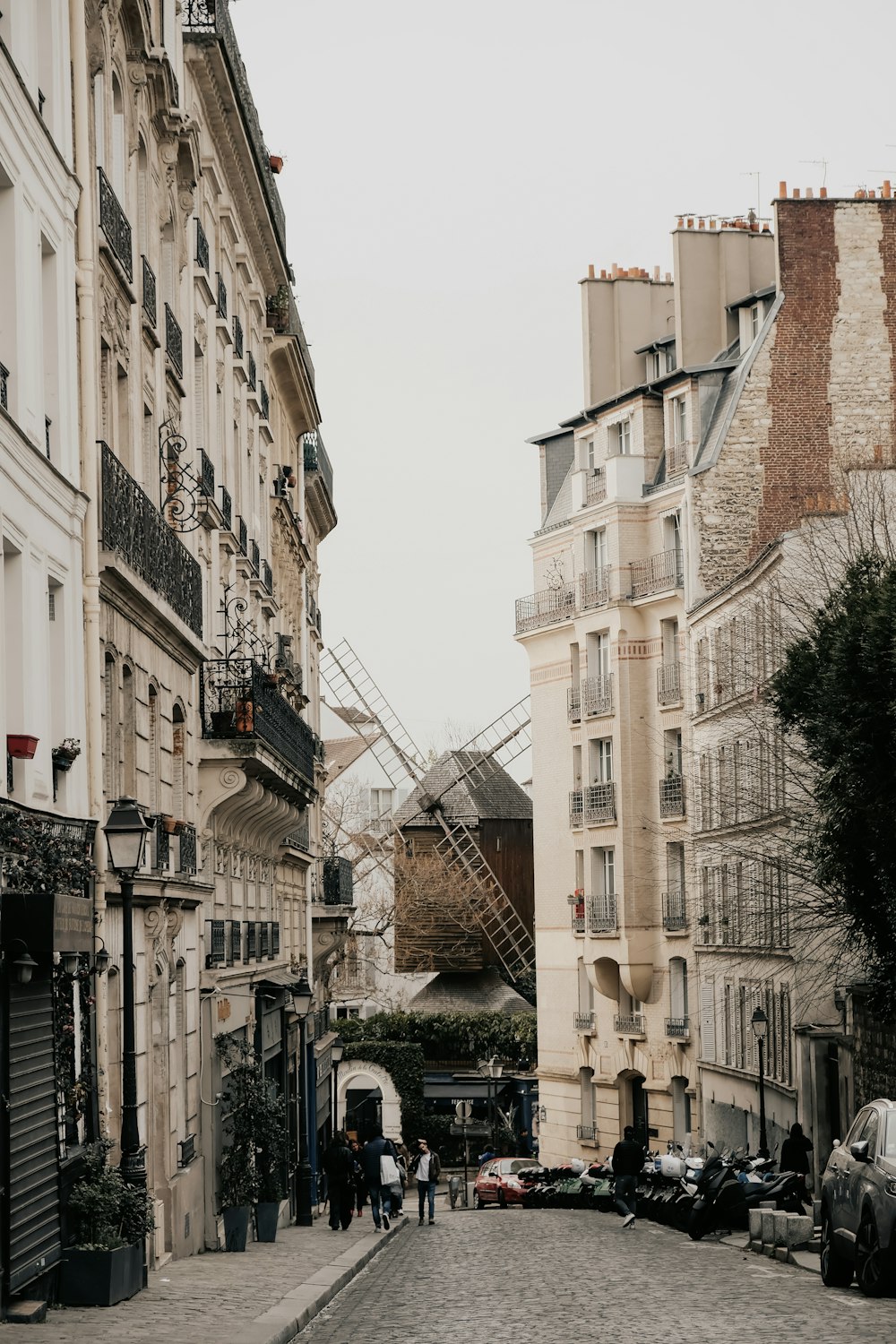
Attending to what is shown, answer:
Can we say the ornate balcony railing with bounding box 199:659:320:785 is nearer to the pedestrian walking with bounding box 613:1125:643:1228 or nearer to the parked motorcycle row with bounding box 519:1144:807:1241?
the pedestrian walking with bounding box 613:1125:643:1228

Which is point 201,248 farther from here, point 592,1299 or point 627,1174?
point 592,1299

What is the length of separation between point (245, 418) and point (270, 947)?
378 inches

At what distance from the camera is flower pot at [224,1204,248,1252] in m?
25.9

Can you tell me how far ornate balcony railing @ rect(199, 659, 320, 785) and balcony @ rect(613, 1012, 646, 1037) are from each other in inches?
956

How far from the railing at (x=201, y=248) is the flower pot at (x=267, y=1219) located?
13314mm

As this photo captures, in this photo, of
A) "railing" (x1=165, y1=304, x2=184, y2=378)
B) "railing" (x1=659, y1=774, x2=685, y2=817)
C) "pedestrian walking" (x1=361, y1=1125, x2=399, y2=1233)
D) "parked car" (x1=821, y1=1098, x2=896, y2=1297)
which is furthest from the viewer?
"railing" (x1=659, y1=774, x2=685, y2=817)

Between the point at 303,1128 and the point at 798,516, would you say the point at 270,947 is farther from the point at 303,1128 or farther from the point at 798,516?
the point at 798,516

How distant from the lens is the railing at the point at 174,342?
2633cm

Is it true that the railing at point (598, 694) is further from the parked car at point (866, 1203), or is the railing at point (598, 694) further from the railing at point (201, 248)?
the parked car at point (866, 1203)

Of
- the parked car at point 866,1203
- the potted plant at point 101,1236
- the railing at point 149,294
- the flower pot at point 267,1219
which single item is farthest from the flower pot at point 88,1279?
the railing at point 149,294

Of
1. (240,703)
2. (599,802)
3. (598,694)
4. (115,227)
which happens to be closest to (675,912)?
(599,802)

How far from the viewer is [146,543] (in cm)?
2259

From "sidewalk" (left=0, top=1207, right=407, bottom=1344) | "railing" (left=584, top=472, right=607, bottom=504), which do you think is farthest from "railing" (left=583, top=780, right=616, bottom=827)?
"sidewalk" (left=0, top=1207, right=407, bottom=1344)

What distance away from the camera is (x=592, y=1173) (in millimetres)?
43594
